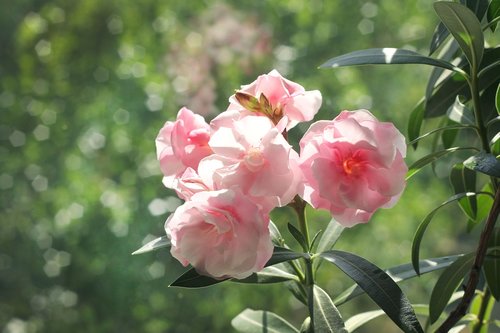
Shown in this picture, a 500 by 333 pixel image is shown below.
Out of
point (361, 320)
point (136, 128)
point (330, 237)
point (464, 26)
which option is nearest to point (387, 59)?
point (464, 26)

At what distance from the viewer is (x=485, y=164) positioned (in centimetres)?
61

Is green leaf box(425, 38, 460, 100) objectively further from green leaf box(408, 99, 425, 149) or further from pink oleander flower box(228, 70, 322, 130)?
pink oleander flower box(228, 70, 322, 130)

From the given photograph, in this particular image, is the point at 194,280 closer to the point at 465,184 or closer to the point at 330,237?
the point at 330,237

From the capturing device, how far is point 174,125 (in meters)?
0.65

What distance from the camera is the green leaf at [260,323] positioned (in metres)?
0.81

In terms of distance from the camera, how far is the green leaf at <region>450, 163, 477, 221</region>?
32.3 inches

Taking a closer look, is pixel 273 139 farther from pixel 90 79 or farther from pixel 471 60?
pixel 90 79

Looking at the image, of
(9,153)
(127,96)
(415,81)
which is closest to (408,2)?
(415,81)

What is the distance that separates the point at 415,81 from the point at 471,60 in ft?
6.01

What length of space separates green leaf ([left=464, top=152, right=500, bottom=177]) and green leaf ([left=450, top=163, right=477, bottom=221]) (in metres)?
0.19

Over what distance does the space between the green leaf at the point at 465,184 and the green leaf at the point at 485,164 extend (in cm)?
19

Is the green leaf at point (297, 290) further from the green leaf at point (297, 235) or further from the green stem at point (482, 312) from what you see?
the green stem at point (482, 312)

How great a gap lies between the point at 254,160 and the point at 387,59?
223 millimetres

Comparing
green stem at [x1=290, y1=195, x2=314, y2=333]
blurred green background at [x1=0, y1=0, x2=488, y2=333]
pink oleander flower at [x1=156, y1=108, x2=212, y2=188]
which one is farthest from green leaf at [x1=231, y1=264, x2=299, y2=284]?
blurred green background at [x1=0, y1=0, x2=488, y2=333]
